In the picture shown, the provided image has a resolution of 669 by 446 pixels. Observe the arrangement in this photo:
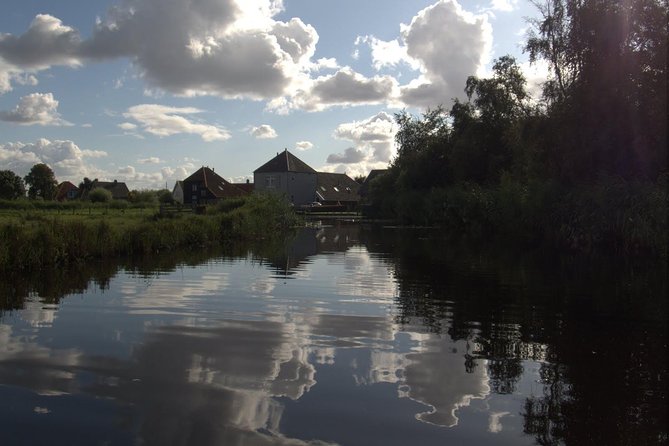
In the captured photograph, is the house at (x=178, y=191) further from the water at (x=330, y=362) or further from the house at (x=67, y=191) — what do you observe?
the water at (x=330, y=362)

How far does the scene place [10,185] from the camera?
275ft

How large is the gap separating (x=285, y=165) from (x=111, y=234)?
3033 inches

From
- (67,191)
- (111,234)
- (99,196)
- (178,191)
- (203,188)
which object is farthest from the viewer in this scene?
(67,191)

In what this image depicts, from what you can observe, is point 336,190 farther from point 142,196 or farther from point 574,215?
point 574,215

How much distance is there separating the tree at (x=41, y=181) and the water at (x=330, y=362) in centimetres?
9648

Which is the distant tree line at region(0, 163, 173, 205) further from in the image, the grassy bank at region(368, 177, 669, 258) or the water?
the water

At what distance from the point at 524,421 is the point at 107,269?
15.4 meters

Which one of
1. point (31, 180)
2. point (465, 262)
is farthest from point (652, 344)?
point (31, 180)

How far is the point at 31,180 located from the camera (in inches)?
3986

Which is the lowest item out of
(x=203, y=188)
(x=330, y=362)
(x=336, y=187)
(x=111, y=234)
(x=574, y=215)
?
(x=330, y=362)

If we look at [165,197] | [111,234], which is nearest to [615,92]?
[111,234]

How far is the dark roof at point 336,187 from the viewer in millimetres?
103981

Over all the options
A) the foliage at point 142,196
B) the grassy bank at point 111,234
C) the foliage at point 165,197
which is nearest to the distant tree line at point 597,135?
the grassy bank at point 111,234

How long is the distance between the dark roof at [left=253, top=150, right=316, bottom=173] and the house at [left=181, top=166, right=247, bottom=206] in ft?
19.4
